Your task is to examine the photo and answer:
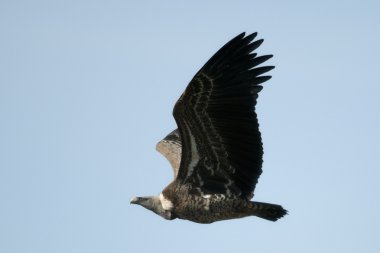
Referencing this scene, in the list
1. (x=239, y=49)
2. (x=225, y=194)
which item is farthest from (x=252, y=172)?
(x=239, y=49)

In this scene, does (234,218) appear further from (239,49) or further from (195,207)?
(239,49)

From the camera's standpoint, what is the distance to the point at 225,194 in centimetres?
2141

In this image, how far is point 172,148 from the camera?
81.5ft

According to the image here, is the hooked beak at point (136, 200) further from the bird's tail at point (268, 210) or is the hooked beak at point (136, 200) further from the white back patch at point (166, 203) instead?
the bird's tail at point (268, 210)

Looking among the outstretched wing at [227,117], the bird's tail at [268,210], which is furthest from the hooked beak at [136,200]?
the bird's tail at [268,210]

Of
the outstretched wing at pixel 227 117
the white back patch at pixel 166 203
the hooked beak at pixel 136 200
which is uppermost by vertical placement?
the outstretched wing at pixel 227 117

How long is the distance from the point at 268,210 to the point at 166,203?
73.2 inches

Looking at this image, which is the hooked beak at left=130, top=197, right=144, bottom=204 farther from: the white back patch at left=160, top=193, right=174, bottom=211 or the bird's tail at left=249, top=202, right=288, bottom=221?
the bird's tail at left=249, top=202, right=288, bottom=221

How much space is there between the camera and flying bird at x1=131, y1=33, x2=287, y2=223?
20.7 meters

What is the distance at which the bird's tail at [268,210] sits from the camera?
2109cm

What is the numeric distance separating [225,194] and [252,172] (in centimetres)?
60

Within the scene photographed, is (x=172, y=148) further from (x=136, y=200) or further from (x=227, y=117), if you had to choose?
(x=227, y=117)

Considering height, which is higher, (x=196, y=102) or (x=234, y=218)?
(x=196, y=102)

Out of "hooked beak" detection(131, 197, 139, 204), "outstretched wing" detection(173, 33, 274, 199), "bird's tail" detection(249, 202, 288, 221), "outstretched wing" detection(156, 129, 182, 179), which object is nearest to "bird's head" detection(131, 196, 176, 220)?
"hooked beak" detection(131, 197, 139, 204)
